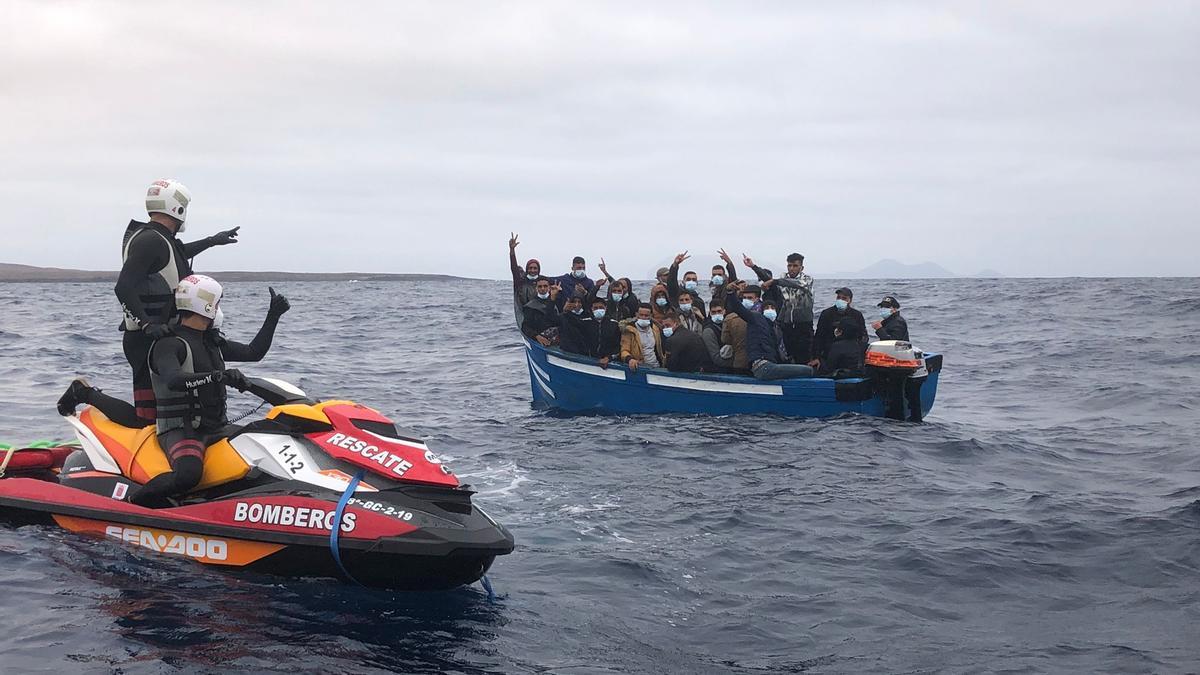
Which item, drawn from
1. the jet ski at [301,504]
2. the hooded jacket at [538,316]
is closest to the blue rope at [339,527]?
the jet ski at [301,504]

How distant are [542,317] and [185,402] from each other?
34.8ft

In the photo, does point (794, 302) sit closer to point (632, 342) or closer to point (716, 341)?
point (716, 341)

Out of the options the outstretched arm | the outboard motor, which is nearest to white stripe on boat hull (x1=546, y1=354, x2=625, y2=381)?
the outboard motor

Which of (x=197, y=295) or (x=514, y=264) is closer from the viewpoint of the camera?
(x=197, y=295)

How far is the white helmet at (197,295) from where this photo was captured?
7.36 metres

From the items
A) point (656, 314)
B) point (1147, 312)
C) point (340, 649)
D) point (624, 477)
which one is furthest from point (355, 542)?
point (1147, 312)

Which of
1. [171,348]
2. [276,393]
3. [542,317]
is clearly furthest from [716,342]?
[171,348]

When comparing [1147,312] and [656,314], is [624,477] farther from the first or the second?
[1147,312]

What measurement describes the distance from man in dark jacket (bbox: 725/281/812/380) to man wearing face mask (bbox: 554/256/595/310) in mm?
3153

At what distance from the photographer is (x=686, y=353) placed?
614 inches

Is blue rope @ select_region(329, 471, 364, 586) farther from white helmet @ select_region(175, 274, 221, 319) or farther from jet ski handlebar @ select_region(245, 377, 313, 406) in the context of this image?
white helmet @ select_region(175, 274, 221, 319)

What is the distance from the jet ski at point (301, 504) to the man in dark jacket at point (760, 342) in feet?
27.6

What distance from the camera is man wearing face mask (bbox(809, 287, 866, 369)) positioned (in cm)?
1557

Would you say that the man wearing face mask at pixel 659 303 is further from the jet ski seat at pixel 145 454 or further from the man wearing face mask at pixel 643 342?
the jet ski seat at pixel 145 454
